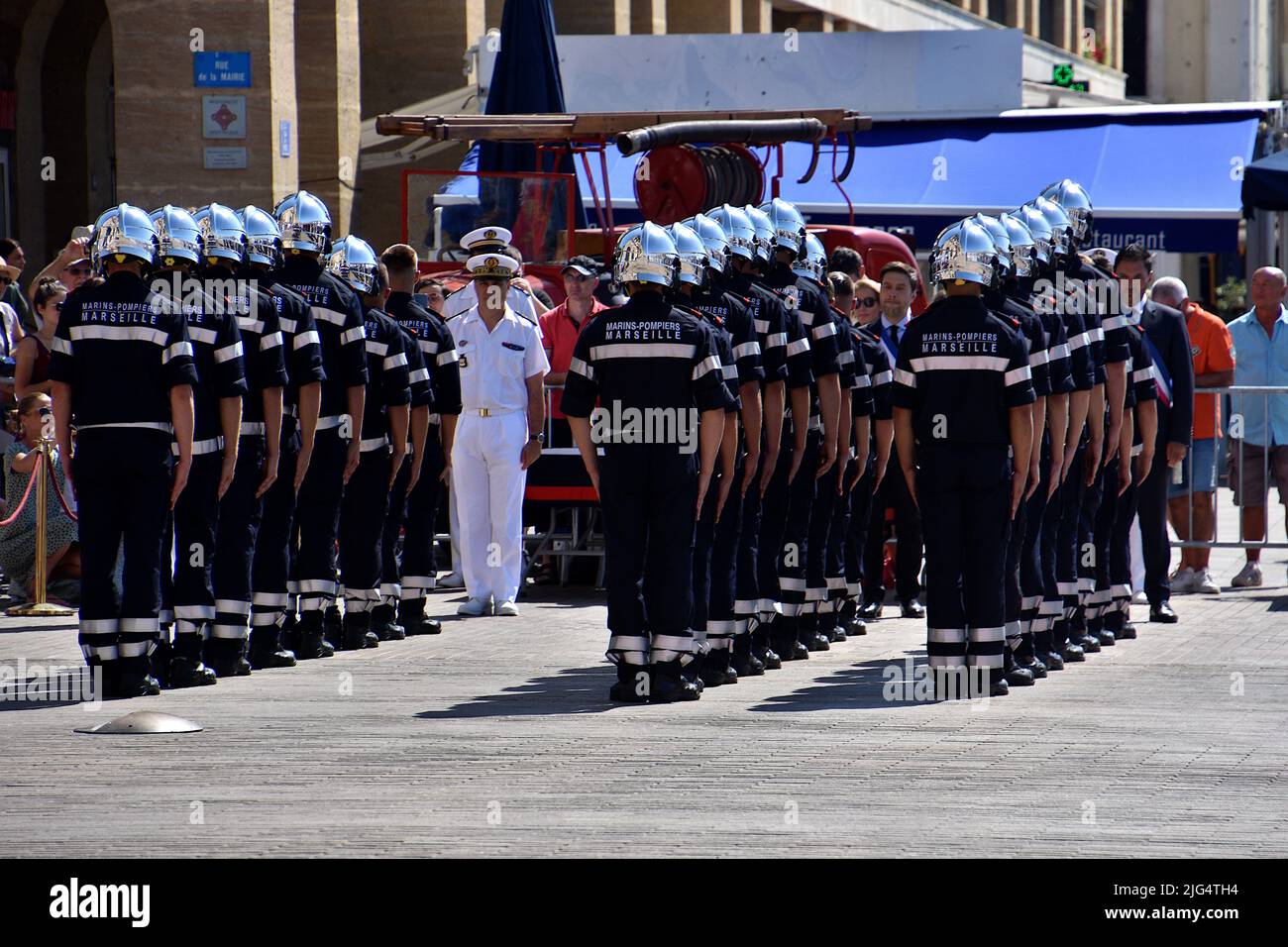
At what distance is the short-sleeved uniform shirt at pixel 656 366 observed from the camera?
10.1 m

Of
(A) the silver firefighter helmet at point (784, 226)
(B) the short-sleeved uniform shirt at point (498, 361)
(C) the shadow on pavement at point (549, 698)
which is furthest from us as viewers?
(B) the short-sleeved uniform shirt at point (498, 361)

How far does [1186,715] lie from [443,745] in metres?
3.31

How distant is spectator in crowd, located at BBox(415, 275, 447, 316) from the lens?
15.2 meters

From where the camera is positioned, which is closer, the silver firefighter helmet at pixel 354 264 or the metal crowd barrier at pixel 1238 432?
the silver firefighter helmet at pixel 354 264

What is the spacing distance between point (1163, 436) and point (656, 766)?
21.0ft

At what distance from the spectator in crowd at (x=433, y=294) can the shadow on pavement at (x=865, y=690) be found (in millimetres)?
4815

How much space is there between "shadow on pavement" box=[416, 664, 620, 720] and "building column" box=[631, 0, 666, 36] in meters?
25.6

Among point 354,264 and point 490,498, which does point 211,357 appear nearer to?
point 354,264

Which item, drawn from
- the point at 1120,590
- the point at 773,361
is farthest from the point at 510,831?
the point at 1120,590

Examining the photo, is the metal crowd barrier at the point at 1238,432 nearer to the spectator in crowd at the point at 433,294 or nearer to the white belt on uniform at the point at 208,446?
the spectator in crowd at the point at 433,294

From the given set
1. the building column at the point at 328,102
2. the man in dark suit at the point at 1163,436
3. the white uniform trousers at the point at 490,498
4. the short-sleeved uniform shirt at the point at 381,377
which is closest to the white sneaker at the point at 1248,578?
the man in dark suit at the point at 1163,436

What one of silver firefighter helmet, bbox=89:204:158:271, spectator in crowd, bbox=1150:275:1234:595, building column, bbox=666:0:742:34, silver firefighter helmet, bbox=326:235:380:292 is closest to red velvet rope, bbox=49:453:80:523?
silver firefighter helmet, bbox=326:235:380:292

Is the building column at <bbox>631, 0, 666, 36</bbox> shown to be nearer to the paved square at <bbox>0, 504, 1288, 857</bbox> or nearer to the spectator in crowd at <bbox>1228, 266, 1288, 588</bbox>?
the spectator in crowd at <bbox>1228, 266, 1288, 588</bbox>

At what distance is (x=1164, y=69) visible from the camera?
196ft
